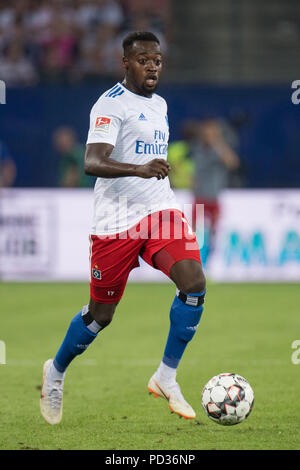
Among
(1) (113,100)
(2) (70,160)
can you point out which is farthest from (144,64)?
(2) (70,160)

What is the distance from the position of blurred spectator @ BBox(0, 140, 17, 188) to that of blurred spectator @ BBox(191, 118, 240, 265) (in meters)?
3.10

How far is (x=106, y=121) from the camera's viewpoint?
520 cm

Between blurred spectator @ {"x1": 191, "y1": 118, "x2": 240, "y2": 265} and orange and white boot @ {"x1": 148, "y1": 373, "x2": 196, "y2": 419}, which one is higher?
blurred spectator @ {"x1": 191, "y1": 118, "x2": 240, "y2": 265}

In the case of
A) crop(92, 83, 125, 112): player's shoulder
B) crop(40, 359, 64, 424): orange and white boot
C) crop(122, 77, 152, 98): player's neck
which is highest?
crop(122, 77, 152, 98): player's neck

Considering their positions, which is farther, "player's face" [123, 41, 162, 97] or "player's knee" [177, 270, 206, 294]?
"player's face" [123, 41, 162, 97]

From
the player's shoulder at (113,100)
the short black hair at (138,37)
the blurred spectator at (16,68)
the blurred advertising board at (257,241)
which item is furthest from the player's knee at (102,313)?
the blurred spectator at (16,68)

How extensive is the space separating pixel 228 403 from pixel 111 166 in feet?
4.73

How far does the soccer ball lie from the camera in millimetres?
4965

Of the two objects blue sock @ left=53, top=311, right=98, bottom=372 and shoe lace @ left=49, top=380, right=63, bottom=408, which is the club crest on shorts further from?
shoe lace @ left=49, top=380, right=63, bottom=408

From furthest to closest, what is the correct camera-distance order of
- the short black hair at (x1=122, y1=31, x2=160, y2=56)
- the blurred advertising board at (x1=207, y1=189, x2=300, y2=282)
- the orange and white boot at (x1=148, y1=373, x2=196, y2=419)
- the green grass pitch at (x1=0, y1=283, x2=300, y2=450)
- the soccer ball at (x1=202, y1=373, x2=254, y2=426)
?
the blurred advertising board at (x1=207, y1=189, x2=300, y2=282) < the short black hair at (x1=122, y1=31, x2=160, y2=56) < the orange and white boot at (x1=148, y1=373, x2=196, y2=419) < the soccer ball at (x1=202, y1=373, x2=254, y2=426) < the green grass pitch at (x1=0, y1=283, x2=300, y2=450)

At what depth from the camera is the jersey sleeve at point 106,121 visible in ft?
16.9

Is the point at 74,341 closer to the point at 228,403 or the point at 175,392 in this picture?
the point at 175,392

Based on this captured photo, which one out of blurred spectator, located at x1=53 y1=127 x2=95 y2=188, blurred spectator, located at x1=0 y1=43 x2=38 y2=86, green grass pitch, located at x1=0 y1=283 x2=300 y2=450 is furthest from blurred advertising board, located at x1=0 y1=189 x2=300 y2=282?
blurred spectator, located at x1=0 y1=43 x2=38 y2=86

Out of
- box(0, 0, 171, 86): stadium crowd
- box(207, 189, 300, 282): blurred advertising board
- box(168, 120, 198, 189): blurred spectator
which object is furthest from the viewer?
box(0, 0, 171, 86): stadium crowd
